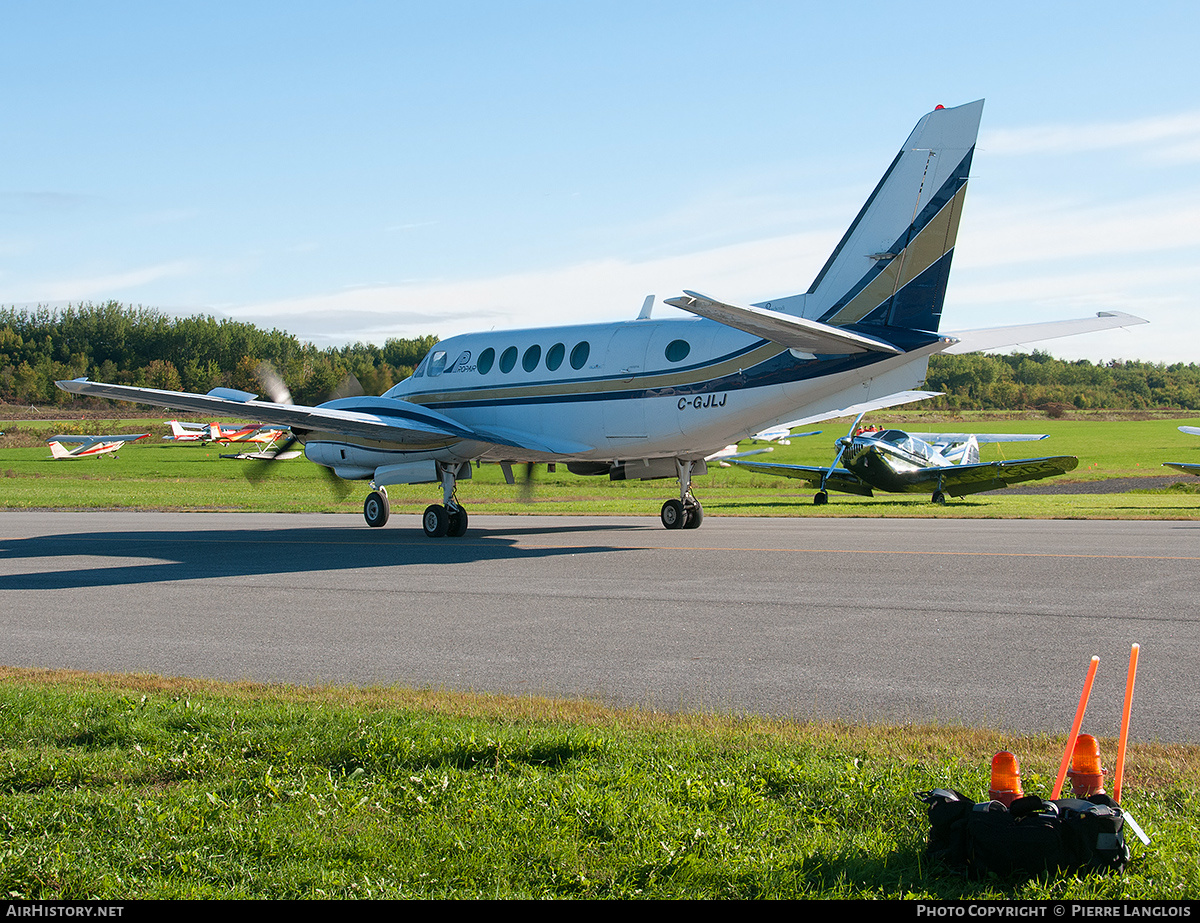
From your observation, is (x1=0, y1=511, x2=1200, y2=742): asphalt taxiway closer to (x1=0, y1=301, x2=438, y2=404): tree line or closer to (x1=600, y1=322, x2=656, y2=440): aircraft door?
(x1=600, y1=322, x2=656, y2=440): aircraft door

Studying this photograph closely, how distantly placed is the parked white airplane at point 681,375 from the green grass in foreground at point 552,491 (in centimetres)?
632

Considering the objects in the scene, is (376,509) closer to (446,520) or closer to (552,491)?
(446,520)

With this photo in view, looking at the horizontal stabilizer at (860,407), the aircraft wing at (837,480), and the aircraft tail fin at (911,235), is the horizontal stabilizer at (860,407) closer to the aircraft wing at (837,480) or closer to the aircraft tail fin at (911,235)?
the aircraft tail fin at (911,235)

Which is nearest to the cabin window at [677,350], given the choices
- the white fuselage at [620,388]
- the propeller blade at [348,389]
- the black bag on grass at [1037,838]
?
the white fuselage at [620,388]

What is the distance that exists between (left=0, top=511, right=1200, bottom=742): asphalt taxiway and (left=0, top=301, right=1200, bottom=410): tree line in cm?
583

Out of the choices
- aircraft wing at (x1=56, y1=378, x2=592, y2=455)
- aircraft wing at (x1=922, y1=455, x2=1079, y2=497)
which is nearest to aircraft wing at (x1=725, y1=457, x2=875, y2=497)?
aircraft wing at (x1=922, y1=455, x2=1079, y2=497)

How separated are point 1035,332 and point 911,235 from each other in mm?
3142

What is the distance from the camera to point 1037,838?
12.6ft

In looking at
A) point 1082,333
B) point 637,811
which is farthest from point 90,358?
point 637,811

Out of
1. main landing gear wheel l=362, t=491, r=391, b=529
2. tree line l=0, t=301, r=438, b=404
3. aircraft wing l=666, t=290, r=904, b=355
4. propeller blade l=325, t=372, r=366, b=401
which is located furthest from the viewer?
tree line l=0, t=301, r=438, b=404

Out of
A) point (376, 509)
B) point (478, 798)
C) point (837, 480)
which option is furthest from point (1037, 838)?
point (837, 480)

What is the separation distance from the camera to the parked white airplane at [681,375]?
15742 millimetres

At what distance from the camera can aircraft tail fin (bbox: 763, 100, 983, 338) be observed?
50.8 feet
